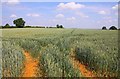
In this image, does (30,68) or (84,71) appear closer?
(84,71)

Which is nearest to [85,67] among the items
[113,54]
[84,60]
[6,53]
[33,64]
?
[84,60]

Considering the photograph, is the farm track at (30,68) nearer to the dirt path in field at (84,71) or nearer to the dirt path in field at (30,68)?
the dirt path in field at (30,68)

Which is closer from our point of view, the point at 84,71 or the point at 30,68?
the point at 84,71

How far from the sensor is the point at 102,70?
607cm

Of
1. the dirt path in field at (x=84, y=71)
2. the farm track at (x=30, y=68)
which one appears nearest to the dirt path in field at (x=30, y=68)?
the farm track at (x=30, y=68)

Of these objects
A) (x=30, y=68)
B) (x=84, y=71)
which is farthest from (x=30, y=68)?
(x=84, y=71)

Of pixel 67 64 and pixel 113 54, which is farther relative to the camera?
pixel 113 54

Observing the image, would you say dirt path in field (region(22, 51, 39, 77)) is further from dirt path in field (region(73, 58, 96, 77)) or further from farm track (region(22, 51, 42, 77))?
dirt path in field (region(73, 58, 96, 77))

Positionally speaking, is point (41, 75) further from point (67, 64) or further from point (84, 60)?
point (84, 60)

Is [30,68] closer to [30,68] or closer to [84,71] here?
[30,68]

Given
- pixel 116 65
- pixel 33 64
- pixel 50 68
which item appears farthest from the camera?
pixel 33 64

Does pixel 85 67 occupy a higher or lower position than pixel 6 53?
lower

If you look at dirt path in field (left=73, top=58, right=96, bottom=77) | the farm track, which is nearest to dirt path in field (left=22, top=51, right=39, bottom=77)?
the farm track

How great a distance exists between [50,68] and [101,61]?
1508mm
